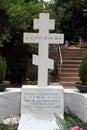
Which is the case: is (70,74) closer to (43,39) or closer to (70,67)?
(70,67)

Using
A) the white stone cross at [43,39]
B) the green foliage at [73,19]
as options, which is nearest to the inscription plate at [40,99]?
the white stone cross at [43,39]

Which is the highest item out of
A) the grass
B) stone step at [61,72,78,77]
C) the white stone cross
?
the white stone cross

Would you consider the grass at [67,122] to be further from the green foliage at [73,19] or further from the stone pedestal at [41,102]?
the green foliage at [73,19]

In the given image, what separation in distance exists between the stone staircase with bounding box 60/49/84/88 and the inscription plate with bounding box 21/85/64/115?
6.60m

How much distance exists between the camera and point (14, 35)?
1449 cm

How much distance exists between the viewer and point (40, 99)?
23.1 ft

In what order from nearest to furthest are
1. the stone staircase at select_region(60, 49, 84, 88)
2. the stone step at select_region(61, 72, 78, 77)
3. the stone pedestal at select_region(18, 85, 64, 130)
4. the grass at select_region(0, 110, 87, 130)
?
the grass at select_region(0, 110, 87, 130), the stone pedestal at select_region(18, 85, 64, 130), the stone staircase at select_region(60, 49, 84, 88), the stone step at select_region(61, 72, 78, 77)

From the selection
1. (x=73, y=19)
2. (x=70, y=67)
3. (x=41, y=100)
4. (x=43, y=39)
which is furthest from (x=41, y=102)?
(x=73, y=19)

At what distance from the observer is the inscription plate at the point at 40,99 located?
23.1 ft

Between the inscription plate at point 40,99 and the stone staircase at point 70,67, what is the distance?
6.60 metres

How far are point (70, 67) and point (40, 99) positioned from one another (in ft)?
27.4

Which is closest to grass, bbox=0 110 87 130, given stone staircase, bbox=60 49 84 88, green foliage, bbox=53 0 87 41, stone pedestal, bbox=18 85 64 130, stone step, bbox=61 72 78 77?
stone pedestal, bbox=18 85 64 130

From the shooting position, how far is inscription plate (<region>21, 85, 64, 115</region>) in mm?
7035

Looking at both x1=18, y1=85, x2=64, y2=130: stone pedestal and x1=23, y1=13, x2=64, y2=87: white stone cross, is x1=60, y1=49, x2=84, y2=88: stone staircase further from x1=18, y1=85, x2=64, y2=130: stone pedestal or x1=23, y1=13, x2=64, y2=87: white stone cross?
x1=18, y1=85, x2=64, y2=130: stone pedestal
